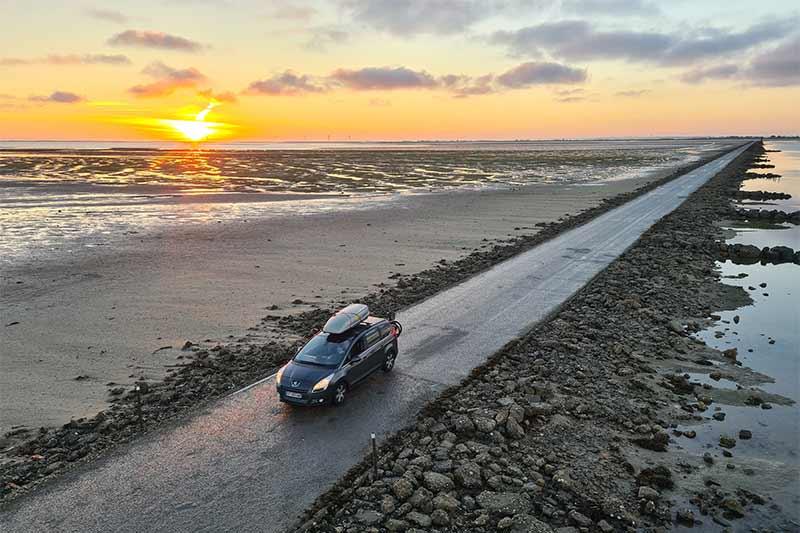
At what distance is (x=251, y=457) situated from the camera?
13.5 m

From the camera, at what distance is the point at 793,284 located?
3225cm

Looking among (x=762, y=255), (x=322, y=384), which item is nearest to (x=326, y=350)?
(x=322, y=384)

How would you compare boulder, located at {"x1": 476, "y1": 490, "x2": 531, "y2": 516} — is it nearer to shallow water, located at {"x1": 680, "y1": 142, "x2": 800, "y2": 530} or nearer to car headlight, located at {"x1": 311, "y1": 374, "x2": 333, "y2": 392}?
shallow water, located at {"x1": 680, "y1": 142, "x2": 800, "y2": 530}

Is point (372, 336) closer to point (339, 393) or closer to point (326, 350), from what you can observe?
point (326, 350)

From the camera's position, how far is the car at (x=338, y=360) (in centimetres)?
1568

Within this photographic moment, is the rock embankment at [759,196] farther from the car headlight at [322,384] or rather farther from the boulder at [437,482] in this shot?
the boulder at [437,482]

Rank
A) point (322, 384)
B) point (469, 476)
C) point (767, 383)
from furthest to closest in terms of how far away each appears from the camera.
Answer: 1. point (767, 383)
2. point (322, 384)
3. point (469, 476)

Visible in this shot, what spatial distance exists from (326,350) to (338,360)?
0.68 meters

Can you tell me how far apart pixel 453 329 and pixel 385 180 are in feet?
238

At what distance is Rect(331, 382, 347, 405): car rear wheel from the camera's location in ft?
52.2

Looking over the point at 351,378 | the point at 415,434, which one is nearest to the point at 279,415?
the point at 351,378

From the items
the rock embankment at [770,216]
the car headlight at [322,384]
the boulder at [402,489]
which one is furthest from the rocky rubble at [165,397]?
the rock embankment at [770,216]

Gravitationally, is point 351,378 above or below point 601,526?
above

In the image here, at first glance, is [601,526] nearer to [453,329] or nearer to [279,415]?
[279,415]
